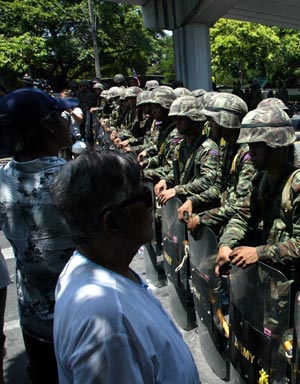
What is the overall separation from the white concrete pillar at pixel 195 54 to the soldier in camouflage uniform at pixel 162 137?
31.2 ft

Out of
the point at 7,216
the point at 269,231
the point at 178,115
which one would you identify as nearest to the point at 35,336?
the point at 7,216

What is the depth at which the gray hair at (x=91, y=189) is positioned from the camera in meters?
1.16

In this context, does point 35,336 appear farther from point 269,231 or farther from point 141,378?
point 269,231

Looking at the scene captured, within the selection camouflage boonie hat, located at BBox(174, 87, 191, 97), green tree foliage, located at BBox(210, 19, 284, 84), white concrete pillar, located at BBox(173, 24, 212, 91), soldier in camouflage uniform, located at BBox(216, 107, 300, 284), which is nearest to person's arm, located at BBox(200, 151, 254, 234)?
soldier in camouflage uniform, located at BBox(216, 107, 300, 284)

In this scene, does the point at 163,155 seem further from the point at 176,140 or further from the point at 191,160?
the point at 191,160

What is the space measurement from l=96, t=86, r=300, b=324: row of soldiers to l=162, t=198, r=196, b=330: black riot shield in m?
0.17

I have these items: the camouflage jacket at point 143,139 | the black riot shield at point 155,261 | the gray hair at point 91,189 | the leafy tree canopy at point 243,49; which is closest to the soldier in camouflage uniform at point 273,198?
the gray hair at point 91,189

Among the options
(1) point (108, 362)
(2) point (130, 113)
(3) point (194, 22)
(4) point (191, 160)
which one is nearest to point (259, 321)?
(1) point (108, 362)

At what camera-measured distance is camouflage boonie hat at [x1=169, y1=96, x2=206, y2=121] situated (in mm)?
3865

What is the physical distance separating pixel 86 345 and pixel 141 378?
0.16 metres

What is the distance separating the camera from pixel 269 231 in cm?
252

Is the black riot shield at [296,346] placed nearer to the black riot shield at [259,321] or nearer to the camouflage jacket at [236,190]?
the black riot shield at [259,321]

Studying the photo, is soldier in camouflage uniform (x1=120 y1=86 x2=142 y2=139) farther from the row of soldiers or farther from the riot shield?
the riot shield

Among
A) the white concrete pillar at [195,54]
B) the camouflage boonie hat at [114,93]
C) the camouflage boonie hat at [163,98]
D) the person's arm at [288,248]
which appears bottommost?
the person's arm at [288,248]
